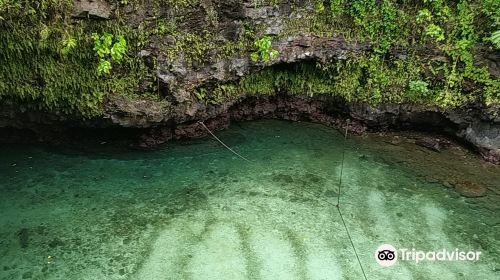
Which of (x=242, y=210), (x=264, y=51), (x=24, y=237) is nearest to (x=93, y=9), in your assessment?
(x=264, y=51)

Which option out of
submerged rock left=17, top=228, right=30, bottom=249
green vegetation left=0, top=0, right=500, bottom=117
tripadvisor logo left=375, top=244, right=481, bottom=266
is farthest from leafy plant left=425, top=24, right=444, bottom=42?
submerged rock left=17, top=228, right=30, bottom=249

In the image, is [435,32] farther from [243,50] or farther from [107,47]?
[107,47]

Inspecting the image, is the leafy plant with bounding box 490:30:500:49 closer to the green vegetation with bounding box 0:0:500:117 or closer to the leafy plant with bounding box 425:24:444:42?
the green vegetation with bounding box 0:0:500:117

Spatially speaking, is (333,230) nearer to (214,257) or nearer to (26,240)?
(214,257)

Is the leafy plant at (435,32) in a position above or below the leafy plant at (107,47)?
above

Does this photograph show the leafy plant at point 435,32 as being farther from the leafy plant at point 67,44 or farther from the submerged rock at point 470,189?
the leafy plant at point 67,44

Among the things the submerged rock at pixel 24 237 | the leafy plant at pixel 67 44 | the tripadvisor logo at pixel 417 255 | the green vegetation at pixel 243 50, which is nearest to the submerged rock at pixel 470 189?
the tripadvisor logo at pixel 417 255
